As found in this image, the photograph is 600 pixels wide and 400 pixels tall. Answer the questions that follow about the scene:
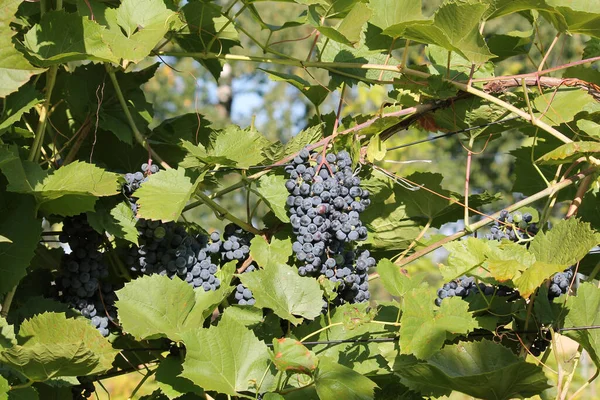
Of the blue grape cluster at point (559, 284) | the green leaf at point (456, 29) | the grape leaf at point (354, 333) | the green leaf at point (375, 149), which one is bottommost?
the grape leaf at point (354, 333)

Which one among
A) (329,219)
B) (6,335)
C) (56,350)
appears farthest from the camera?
(329,219)

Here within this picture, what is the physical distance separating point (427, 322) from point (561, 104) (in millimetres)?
506

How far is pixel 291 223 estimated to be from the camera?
4.39 ft

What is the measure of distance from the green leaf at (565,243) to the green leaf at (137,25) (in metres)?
0.72

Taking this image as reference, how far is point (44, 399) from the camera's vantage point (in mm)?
1363

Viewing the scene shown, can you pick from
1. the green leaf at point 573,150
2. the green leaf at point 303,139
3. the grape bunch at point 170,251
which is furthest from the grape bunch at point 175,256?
the green leaf at point 573,150

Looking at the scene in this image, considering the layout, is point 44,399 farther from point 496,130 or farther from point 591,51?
point 591,51

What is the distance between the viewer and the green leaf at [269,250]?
132 centimetres

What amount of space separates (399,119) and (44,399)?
840 mm

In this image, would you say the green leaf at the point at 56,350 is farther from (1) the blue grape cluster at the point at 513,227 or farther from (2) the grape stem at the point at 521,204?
(1) the blue grape cluster at the point at 513,227

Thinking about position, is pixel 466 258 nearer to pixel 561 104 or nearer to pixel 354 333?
pixel 354 333

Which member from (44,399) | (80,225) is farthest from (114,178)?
(44,399)

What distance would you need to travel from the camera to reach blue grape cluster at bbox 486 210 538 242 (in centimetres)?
135

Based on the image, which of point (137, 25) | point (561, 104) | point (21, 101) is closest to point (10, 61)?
point (21, 101)
